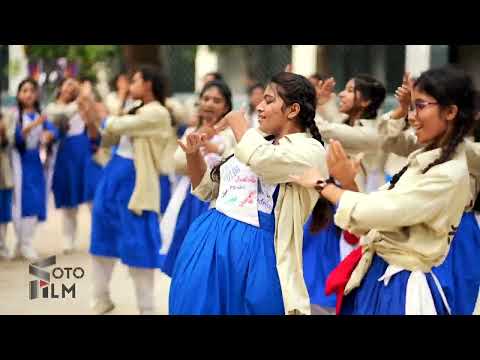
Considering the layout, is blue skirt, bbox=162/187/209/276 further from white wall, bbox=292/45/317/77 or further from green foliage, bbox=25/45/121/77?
white wall, bbox=292/45/317/77

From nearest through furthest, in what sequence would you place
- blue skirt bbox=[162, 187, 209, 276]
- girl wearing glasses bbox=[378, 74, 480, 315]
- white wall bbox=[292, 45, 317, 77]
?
1. girl wearing glasses bbox=[378, 74, 480, 315]
2. blue skirt bbox=[162, 187, 209, 276]
3. white wall bbox=[292, 45, 317, 77]

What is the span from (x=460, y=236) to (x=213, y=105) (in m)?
1.74

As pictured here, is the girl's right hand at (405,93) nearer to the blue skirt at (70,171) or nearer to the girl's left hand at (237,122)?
the girl's left hand at (237,122)

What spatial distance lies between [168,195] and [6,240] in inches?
107

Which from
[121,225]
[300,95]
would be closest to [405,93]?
[300,95]

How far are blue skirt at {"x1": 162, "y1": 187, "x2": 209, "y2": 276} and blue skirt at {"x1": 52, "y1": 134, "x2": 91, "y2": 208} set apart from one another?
3.21 meters

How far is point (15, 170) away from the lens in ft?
28.1

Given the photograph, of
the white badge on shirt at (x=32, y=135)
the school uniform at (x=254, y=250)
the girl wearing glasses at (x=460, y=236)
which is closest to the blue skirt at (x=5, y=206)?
the white badge on shirt at (x=32, y=135)

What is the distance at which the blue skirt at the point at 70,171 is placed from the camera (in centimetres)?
922

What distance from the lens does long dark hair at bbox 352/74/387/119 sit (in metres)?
Result: 5.66

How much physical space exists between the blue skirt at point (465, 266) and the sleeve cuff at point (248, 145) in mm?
1556

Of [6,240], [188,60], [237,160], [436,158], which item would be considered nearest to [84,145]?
[6,240]

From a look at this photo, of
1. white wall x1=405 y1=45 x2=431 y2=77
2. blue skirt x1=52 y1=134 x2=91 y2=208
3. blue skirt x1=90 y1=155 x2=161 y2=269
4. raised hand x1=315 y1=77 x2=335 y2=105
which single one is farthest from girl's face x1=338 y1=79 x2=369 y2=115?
white wall x1=405 y1=45 x2=431 y2=77

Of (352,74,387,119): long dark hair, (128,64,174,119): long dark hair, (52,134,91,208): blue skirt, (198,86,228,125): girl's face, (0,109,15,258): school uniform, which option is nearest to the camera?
(352,74,387,119): long dark hair
